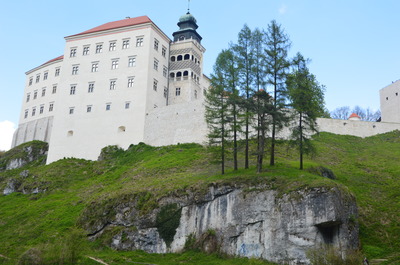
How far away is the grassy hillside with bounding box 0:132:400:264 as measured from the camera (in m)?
25.2

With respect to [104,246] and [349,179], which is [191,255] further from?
[349,179]

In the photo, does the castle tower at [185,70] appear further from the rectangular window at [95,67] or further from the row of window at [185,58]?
the rectangular window at [95,67]

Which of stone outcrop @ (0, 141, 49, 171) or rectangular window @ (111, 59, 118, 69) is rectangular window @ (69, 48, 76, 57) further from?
stone outcrop @ (0, 141, 49, 171)

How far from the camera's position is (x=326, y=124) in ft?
155

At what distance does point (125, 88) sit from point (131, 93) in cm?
122

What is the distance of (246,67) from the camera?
3194 centimetres

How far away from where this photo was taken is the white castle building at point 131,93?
157 ft

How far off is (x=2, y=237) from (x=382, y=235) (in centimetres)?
2703

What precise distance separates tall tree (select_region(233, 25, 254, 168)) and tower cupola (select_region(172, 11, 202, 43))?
26123 millimetres

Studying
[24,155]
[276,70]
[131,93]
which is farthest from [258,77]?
[24,155]

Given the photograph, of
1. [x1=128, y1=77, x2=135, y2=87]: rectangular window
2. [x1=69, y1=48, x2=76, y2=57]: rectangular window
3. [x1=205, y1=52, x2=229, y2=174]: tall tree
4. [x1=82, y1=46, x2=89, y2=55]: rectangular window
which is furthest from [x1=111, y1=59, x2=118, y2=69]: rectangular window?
[x1=205, y1=52, x2=229, y2=174]: tall tree

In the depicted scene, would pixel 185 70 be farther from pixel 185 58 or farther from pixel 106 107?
pixel 106 107

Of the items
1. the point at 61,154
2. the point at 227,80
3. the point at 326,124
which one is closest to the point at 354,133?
the point at 326,124

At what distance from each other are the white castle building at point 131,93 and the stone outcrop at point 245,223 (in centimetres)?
1784
